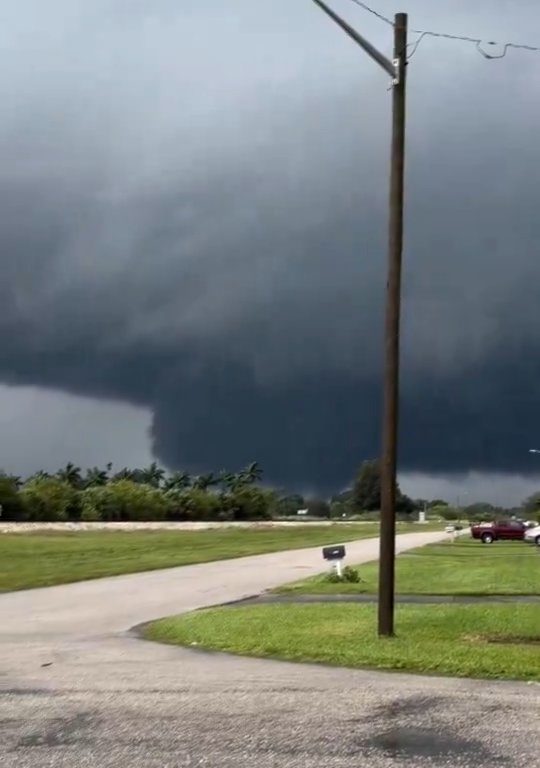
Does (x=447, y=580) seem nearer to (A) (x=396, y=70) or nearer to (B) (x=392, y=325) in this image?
(B) (x=392, y=325)

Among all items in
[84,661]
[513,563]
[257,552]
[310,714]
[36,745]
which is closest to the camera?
[36,745]

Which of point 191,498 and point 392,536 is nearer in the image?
point 392,536

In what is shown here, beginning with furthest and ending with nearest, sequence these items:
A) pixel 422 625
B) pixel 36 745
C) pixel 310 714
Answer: pixel 422 625 < pixel 310 714 < pixel 36 745

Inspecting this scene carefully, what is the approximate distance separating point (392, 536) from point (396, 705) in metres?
4.84

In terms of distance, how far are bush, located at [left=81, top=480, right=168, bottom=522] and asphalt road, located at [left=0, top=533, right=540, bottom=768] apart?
342 feet

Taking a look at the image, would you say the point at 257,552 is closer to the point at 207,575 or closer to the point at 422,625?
the point at 207,575

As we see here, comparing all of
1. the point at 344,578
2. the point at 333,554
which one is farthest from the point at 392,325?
the point at 344,578

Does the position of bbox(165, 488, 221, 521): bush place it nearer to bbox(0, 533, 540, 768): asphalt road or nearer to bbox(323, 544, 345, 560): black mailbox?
bbox(323, 544, 345, 560): black mailbox

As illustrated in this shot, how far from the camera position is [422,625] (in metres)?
15.7

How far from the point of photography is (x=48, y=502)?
110500 millimetres

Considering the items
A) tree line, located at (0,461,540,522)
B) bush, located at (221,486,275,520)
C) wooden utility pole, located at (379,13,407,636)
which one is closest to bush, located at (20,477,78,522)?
tree line, located at (0,461,540,522)

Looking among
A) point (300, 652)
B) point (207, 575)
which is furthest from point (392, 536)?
point (207, 575)

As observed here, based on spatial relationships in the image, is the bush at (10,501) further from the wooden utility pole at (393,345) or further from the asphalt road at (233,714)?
the wooden utility pole at (393,345)

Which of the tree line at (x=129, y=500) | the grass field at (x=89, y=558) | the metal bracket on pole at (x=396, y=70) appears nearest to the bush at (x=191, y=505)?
the tree line at (x=129, y=500)
